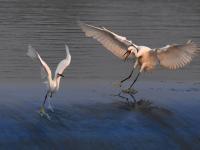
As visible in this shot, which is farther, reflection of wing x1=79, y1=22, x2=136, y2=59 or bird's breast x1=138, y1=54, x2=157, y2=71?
reflection of wing x1=79, y1=22, x2=136, y2=59

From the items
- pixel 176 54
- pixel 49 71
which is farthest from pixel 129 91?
pixel 49 71

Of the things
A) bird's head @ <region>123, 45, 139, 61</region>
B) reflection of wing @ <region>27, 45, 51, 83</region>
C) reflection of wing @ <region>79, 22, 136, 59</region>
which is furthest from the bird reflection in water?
reflection of wing @ <region>79, 22, 136, 59</region>

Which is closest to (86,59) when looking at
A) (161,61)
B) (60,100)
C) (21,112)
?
(161,61)

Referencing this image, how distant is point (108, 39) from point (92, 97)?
378 cm

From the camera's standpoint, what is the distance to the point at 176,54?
70.4 feet

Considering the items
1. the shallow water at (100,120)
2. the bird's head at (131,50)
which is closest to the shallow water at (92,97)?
the shallow water at (100,120)

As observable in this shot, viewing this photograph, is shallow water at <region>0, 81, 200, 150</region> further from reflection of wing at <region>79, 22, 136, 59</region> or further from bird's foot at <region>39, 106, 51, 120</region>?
reflection of wing at <region>79, 22, 136, 59</region>

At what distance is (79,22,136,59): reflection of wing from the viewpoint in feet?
74.3

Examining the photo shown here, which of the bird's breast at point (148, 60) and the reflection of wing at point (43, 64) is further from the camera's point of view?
the bird's breast at point (148, 60)

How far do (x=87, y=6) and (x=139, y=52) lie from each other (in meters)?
27.1

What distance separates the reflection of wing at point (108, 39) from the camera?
22641mm

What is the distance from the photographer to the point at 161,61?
22062mm

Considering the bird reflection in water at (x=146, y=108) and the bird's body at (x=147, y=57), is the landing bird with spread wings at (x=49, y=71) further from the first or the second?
the bird's body at (x=147, y=57)

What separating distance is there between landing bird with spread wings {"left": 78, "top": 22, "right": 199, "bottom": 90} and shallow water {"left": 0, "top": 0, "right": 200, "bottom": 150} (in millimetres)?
630
